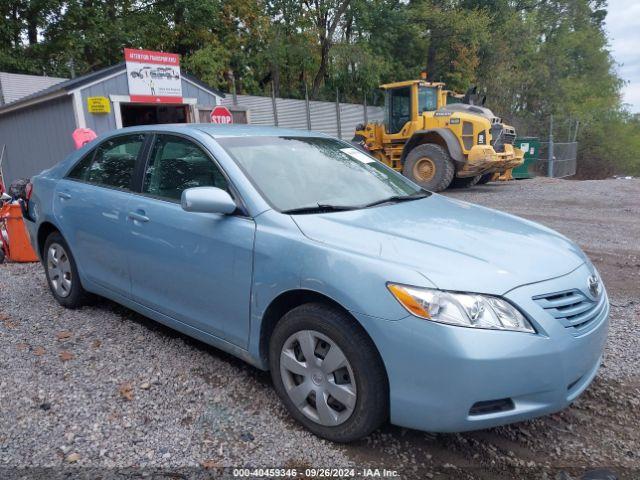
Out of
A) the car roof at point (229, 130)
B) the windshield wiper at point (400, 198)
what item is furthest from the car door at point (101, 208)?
the windshield wiper at point (400, 198)

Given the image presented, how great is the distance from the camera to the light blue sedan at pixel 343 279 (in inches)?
84.7

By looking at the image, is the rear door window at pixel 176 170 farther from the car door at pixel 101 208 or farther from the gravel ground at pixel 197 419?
the gravel ground at pixel 197 419

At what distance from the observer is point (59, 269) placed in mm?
4449

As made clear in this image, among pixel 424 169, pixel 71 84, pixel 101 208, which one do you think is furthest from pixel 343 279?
pixel 424 169

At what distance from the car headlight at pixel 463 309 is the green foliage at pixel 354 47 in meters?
14.1

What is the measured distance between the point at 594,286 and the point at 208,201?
207 cm

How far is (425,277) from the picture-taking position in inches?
86.4

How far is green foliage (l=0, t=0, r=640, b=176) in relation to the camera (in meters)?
19.4

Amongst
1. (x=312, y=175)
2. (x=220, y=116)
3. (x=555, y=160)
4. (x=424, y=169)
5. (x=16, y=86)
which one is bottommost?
(x=555, y=160)

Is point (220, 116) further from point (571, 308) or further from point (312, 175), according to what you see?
point (571, 308)

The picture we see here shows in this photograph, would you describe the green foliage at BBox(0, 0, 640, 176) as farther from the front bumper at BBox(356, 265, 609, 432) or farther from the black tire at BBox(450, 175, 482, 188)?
the front bumper at BBox(356, 265, 609, 432)

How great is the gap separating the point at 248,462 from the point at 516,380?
1.29 meters

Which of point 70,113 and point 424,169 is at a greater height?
point 70,113

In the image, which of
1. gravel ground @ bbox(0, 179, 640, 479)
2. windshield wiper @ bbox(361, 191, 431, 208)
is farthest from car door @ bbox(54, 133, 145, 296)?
windshield wiper @ bbox(361, 191, 431, 208)
